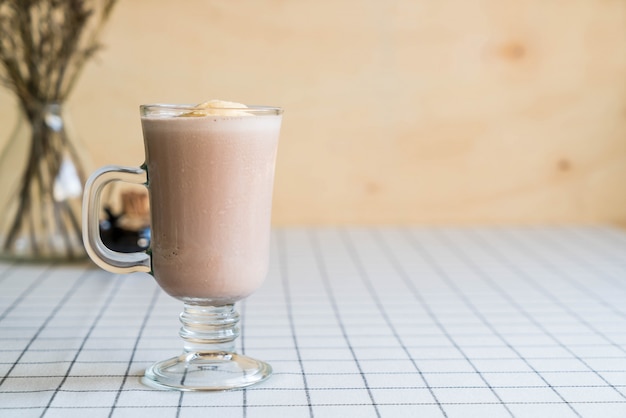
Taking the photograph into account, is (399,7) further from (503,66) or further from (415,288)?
(415,288)

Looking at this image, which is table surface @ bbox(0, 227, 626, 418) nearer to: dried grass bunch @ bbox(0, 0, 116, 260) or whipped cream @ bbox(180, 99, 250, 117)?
dried grass bunch @ bbox(0, 0, 116, 260)

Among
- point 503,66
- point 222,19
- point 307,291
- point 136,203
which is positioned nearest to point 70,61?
point 136,203

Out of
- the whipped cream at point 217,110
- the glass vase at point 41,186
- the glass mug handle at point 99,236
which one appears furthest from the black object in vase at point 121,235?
the whipped cream at point 217,110

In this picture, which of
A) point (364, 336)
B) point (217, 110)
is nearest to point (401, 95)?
point (364, 336)

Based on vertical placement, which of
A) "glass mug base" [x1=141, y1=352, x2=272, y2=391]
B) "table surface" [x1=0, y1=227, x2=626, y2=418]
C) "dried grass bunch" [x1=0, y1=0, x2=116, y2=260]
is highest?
"dried grass bunch" [x1=0, y1=0, x2=116, y2=260]

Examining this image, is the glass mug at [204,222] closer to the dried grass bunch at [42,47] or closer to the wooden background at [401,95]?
the dried grass bunch at [42,47]

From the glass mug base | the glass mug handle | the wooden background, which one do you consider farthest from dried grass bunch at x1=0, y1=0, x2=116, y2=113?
the glass mug base

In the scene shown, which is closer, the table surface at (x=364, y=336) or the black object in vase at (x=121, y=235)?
the table surface at (x=364, y=336)
